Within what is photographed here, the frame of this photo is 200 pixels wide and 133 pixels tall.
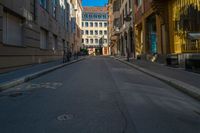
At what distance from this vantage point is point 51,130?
5.20 m

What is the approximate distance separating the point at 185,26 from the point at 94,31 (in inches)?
3750

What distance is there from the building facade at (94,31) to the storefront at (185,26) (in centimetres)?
8906

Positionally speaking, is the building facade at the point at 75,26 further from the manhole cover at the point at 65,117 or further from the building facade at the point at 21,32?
the manhole cover at the point at 65,117

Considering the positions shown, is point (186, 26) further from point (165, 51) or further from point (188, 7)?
point (165, 51)

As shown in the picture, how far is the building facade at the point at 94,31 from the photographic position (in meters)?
110

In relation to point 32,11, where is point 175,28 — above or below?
below

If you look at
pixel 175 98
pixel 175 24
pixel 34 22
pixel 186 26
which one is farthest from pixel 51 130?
pixel 34 22

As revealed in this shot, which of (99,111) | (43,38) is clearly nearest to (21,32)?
(43,38)

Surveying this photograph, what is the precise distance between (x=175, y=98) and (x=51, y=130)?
445cm

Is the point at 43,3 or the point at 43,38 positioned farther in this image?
the point at 43,38

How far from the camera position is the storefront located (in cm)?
1556

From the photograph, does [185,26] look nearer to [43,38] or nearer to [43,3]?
[43,3]

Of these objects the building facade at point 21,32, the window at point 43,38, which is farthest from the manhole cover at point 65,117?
the window at point 43,38

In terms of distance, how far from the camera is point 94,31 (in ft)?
366
